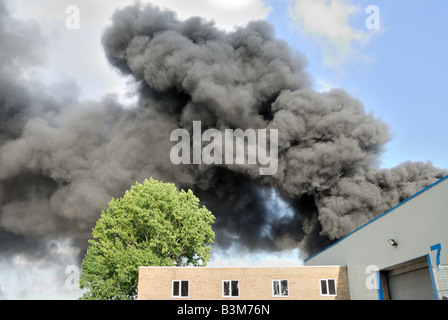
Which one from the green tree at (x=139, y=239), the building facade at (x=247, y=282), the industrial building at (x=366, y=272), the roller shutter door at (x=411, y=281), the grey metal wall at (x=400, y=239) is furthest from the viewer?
the green tree at (x=139, y=239)

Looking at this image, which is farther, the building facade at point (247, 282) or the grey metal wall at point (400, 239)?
the building facade at point (247, 282)

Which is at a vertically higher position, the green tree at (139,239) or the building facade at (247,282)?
the green tree at (139,239)

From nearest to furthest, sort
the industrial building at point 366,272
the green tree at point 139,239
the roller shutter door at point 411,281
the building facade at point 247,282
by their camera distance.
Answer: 1. the industrial building at point 366,272
2. the roller shutter door at point 411,281
3. the building facade at point 247,282
4. the green tree at point 139,239

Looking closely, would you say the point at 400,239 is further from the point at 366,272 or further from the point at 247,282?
the point at 247,282

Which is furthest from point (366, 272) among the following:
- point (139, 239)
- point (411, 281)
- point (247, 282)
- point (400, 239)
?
point (139, 239)

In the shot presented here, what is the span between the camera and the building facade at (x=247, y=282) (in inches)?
753

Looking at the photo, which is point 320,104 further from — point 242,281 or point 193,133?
point 242,281

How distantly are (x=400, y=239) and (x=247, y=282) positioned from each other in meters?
8.39

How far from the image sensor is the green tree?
22.9m

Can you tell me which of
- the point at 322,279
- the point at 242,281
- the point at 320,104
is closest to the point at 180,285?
the point at 242,281

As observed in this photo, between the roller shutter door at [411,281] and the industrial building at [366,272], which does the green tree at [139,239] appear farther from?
the roller shutter door at [411,281]

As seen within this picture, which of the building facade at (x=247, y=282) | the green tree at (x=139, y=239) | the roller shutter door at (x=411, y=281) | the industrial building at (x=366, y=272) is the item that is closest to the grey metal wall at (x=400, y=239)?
the industrial building at (x=366, y=272)

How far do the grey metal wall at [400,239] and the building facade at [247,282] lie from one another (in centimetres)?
111

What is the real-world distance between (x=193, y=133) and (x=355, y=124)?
12.5 m
